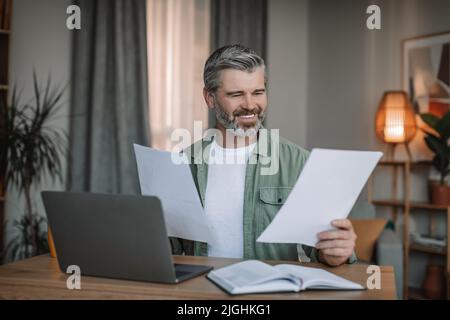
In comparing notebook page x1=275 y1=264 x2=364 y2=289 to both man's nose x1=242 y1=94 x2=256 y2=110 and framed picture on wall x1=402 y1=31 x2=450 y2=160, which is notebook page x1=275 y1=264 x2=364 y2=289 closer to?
man's nose x1=242 y1=94 x2=256 y2=110

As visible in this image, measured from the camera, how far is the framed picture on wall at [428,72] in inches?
Result: 161

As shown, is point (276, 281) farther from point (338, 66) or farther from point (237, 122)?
point (338, 66)

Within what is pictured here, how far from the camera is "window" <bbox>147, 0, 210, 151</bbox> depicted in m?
4.44

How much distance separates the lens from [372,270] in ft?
4.23

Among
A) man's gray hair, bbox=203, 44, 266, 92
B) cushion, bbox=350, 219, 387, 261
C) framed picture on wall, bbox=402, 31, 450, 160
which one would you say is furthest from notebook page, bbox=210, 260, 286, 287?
framed picture on wall, bbox=402, 31, 450, 160

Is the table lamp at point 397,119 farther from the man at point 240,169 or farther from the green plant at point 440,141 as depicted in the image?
the man at point 240,169

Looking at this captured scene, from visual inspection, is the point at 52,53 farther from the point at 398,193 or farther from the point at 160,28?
the point at 398,193

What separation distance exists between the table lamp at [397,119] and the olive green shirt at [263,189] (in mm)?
2522

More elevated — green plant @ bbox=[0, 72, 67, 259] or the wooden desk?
green plant @ bbox=[0, 72, 67, 259]

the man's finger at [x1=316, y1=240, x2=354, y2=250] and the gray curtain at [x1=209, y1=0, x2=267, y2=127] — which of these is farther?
the gray curtain at [x1=209, y1=0, x2=267, y2=127]

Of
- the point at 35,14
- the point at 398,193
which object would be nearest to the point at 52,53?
the point at 35,14

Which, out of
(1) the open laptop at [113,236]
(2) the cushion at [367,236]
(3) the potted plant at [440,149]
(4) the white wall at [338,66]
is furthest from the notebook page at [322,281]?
(4) the white wall at [338,66]

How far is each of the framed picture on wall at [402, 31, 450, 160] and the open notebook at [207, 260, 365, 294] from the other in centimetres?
331

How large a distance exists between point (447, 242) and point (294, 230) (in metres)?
2.76
